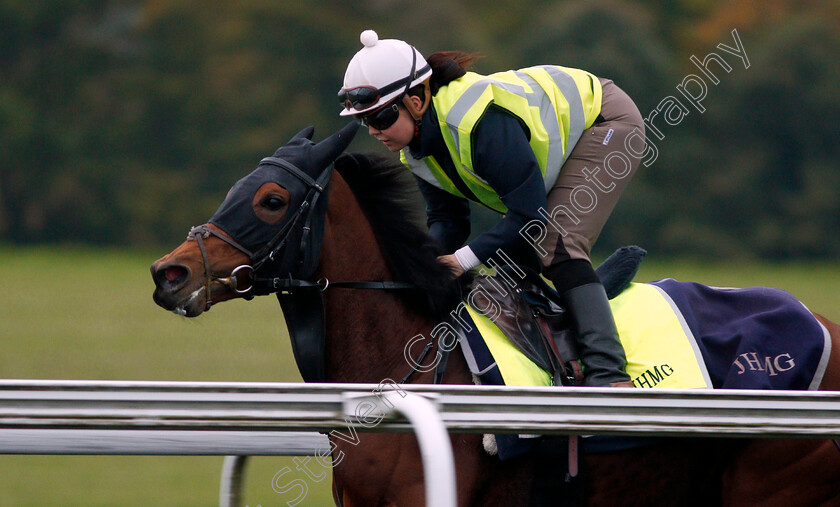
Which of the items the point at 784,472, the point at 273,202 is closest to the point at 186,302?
the point at 273,202

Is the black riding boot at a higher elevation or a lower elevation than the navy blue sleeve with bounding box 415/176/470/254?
lower

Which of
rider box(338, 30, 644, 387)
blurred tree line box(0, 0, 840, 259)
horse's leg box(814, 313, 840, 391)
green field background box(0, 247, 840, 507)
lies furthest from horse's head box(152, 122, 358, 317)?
blurred tree line box(0, 0, 840, 259)

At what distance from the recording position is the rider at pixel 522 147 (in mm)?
3043

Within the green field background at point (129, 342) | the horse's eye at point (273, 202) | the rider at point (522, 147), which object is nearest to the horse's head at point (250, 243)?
the horse's eye at point (273, 202)

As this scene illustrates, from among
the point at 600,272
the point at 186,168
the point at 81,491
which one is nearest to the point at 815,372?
the point at 600,272

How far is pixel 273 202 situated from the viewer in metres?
2.97

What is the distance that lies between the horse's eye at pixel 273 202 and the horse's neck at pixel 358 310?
177 mm

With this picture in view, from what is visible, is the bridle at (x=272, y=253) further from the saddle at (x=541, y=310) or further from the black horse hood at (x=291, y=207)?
the saddle at (x=541, y=310)

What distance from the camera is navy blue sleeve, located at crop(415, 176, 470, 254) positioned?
11.7 ft

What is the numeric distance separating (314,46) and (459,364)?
100ft

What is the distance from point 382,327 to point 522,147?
2.16 ft

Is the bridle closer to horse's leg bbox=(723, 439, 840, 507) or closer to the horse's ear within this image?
the horse's ear

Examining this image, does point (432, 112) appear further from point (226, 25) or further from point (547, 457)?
point (226, 25)

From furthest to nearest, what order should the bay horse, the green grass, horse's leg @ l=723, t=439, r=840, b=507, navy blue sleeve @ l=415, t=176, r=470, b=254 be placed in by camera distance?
the green grass → navy blue sleeve @ l=415, t=176, r=470, b=254 → horse's leg @ l=723, t=439, r=840, b=507 → the bay horse
